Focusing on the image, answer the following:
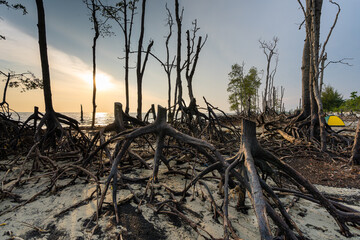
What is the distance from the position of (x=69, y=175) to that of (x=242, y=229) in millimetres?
2690

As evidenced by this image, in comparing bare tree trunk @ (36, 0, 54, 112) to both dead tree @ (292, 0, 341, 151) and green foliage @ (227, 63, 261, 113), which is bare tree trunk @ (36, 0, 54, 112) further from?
green foliage @ (227, 63, 261, 113)

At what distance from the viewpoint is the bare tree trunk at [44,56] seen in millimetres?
3750

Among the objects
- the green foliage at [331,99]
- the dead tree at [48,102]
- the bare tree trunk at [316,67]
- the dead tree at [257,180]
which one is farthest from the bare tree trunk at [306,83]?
the green foliage at [331,99]

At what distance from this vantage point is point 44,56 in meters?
3.84

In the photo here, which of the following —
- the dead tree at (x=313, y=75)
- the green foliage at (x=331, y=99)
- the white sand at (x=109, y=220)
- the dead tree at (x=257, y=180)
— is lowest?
the white sand at (x=109, y=220)

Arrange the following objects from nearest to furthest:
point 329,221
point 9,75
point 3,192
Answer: point 329,221, point 3,192, point 9,75

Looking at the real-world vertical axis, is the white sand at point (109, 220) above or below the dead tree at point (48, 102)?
below

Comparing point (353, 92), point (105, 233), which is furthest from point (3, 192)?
point (353, 92)

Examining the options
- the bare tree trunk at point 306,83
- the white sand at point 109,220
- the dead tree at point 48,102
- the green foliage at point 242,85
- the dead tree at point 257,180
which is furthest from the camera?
the green foliage at point 242,85

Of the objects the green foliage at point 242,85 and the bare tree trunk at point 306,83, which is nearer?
the bare tree trunk at point 306,83

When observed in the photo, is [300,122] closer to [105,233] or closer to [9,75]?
[105,233]

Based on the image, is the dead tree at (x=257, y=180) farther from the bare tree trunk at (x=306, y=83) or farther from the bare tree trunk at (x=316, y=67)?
the bare tree trunk at (x=306, y=83)

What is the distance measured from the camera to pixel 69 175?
2541mm

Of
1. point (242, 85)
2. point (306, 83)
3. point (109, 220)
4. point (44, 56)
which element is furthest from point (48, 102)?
point (242, 85)
